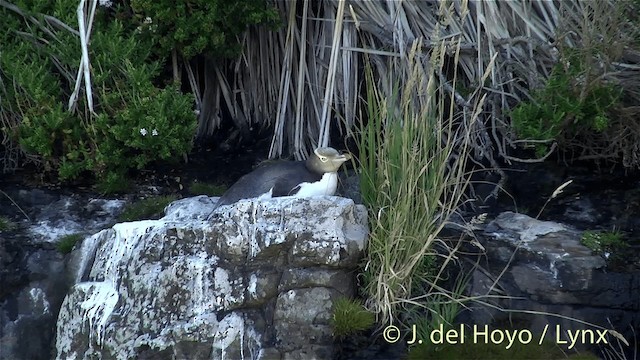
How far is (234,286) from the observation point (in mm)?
5250

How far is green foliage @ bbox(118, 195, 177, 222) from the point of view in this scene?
624 centimetres

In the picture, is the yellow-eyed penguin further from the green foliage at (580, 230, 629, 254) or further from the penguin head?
the green foliage at (580, 230, 629, 254)

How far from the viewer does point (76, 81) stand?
21.4 ft

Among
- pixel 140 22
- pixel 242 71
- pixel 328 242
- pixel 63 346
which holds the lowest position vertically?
pixel 63 346

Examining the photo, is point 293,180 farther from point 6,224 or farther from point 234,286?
point 6,224

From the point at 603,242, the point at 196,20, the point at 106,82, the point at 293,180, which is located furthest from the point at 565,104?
the point at 106,82

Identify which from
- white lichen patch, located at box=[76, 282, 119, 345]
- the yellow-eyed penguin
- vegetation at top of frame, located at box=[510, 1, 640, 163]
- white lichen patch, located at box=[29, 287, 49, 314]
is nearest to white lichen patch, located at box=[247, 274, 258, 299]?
the yellow-eyed penguin

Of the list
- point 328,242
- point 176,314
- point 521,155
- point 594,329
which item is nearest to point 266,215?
point 328,242

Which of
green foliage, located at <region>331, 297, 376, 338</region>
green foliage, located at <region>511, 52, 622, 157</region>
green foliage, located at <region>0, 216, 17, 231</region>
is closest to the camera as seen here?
green foliage, located at <region>331, 297, 376, 338</region>

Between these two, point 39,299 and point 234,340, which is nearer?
point 234,340

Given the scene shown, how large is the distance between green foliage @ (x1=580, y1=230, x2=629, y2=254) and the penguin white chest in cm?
145

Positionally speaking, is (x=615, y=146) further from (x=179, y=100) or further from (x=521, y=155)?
(x=179, y=100)

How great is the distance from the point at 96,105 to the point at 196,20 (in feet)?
2.85

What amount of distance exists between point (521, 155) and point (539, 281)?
159 cm
